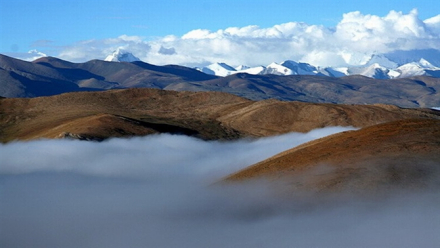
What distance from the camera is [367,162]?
2788 inches

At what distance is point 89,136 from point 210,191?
97860 mm

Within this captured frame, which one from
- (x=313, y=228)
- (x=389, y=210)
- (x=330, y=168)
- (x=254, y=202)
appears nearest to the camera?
(x=313, y=228)

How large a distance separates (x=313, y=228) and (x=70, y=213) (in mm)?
35324

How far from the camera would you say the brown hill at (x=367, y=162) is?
6488 cm

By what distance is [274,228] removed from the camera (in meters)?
54.2

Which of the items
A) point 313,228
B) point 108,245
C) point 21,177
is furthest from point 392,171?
point 21,177

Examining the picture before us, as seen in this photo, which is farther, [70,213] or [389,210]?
[70,213]

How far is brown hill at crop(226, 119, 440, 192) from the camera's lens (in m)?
64.9

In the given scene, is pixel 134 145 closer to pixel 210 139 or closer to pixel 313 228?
pixel 210 139

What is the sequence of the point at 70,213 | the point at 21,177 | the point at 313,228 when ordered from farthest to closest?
the point at 21,177, the point at 70,213, the point at 313,228

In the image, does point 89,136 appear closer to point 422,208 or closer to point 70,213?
point 70,213

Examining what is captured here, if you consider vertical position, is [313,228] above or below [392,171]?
below

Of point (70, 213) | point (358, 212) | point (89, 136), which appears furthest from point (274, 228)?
point (89, 136)

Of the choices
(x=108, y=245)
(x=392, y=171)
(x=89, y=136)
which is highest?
(x=89, y=136)
